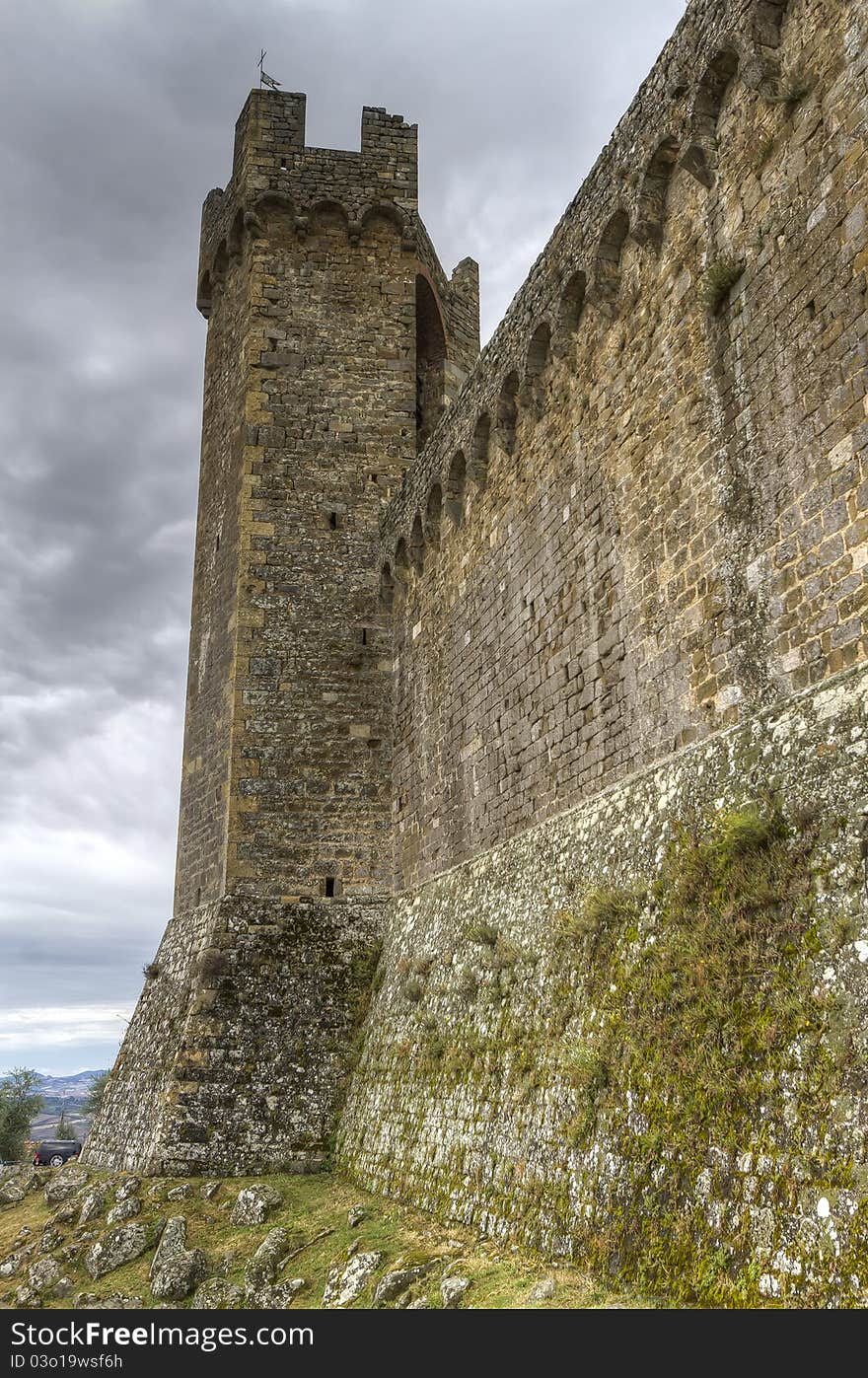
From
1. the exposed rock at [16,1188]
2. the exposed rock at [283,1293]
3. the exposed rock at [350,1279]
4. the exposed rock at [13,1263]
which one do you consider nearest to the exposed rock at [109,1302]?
the exposed rock at [283,1293]

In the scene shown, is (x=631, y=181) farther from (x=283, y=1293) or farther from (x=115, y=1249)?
(x=115, y=1249)

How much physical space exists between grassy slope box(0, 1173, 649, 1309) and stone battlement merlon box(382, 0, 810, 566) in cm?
706

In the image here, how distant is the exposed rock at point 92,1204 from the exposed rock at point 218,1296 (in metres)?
2.19

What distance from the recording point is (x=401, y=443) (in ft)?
49.9

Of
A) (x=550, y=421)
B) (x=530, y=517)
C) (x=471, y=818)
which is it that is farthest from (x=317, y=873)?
(x=550, y=421)

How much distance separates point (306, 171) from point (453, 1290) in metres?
14.8

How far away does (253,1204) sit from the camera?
10.1 m

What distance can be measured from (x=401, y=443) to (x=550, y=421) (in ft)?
17.7

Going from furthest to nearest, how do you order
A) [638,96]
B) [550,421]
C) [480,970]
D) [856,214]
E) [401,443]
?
[401,443]
[550,421]
[480,970]
[638,96]
[856,214]

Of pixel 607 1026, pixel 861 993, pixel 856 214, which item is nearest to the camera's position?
pixel 861 993

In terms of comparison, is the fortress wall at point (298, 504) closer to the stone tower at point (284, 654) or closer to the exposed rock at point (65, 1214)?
the stone tower at point (284, 654)

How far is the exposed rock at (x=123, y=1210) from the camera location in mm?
10109

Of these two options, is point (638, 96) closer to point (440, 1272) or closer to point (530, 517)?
point (530, 517)

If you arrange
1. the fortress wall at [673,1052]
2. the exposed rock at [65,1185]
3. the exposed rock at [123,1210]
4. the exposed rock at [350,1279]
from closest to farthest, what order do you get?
the fortress wall at [673,1052], the exposed rock at [350,1279], the exposed rock at [123,1210], the exposed rock at [65,1185]
